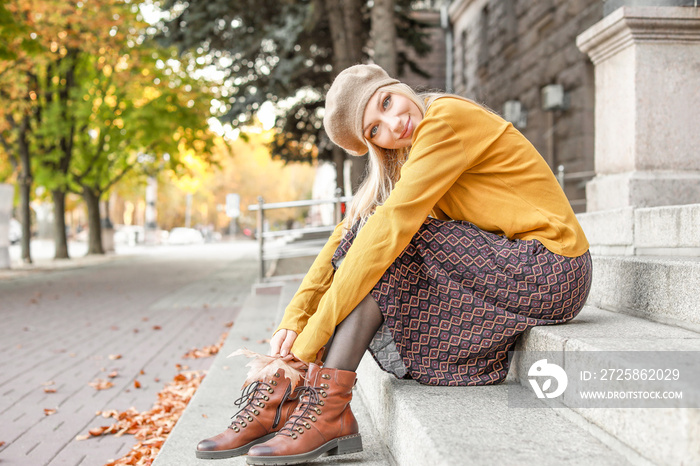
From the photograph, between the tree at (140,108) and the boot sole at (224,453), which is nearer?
the boot sole at (224,453)

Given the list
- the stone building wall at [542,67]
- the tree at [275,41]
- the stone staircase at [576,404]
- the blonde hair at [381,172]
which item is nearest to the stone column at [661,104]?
the stone staircase at [576,404]

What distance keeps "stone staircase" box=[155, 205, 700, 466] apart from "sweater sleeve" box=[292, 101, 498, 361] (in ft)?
1.25

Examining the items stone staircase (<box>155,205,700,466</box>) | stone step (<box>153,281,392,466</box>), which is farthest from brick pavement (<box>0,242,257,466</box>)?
stone staircase (<box>155,205,700,466</box>)

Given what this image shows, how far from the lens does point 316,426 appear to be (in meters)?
2.09

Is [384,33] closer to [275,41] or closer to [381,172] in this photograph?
[275,41]

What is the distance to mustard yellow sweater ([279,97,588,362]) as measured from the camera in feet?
6.91

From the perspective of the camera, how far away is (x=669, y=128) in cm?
396

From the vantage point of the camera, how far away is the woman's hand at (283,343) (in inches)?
88.4

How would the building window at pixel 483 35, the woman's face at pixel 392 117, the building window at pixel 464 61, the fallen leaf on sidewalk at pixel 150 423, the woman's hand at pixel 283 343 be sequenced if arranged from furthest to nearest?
the building window at pixel 464 61 → the building window at pixel 483 35 → the fallen leaf on sidewalk at pixel 150 423 → the woman's face at pixel 392 117 → the woman's hand at pixel 283 343

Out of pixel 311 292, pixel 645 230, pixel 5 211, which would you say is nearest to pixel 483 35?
pixel 5 211

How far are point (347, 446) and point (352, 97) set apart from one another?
1.29 m

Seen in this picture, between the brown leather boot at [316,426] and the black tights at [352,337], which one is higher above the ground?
the black tights at [352,337]

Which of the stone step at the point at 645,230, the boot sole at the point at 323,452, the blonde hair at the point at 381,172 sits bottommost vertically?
the boot sole at the point at 323,452

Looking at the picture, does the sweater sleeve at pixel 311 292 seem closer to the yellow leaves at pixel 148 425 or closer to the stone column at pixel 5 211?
the yellow leaves at pixel 148 425
